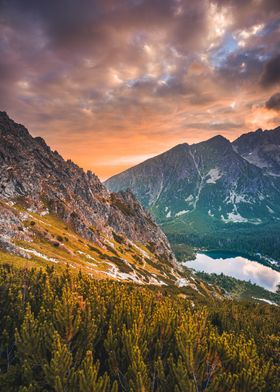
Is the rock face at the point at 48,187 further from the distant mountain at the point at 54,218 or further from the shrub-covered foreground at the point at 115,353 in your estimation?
the shrub-covered foreground at the point at 115,353

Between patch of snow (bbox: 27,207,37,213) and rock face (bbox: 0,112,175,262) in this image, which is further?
rock face (bbox: 0,112,175,262)

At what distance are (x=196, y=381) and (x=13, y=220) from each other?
8022cm

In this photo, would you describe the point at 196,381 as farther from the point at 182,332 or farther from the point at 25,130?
the point at 25,130

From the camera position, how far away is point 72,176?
183m

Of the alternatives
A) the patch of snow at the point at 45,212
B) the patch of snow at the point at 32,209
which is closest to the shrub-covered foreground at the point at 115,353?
the patch of snow at the point at 32,209

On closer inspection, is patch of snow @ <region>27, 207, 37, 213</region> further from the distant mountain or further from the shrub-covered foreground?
the shrub-covered foreground

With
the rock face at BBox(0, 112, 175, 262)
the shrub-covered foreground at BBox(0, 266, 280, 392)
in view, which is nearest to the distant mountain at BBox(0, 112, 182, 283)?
the rock face at BBox(0, 112, 175, 262)

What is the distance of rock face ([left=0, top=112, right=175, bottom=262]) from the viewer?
121625 millimetres

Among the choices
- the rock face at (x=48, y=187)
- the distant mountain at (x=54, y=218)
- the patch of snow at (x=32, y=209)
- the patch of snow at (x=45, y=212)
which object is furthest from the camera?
the rock face at (x=48, y=187)

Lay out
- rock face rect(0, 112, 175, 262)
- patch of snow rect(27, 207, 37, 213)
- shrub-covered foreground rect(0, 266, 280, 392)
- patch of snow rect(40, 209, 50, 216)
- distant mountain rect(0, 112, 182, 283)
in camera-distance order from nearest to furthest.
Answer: shrub-covered foreground rect(0, 266, 280, 392) < distant mountain rect(0, 112, 182, 283) < patch of snow rect(27, 207, 37, 213) < patch of snow rect(40, 209, 50, 216) < rock face rect(0, 112, 175, 262)

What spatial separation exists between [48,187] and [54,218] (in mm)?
25650

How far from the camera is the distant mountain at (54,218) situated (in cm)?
8106

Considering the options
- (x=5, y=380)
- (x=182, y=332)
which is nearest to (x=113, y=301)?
(x=182, y=332)

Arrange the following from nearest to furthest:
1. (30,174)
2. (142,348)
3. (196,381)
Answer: (196,381) → (142,348) → (30,174)
